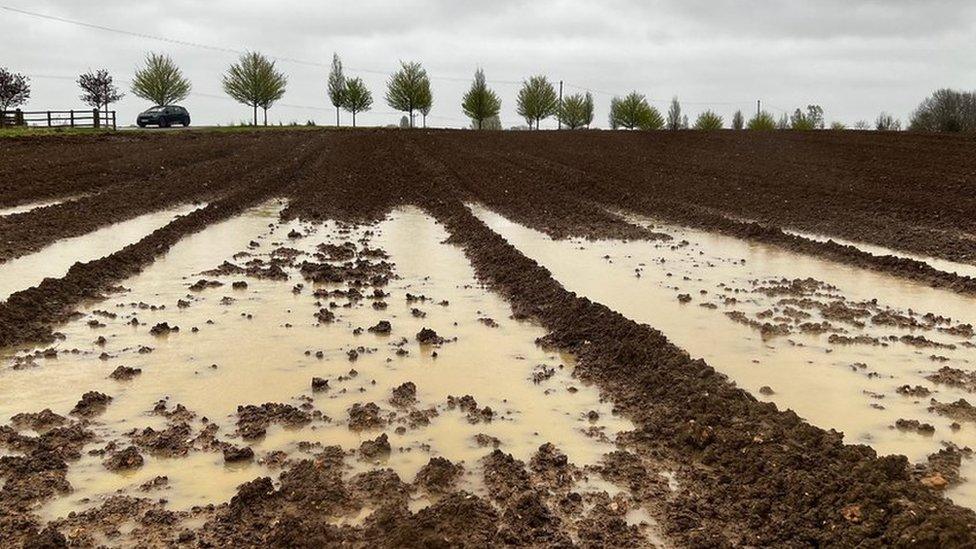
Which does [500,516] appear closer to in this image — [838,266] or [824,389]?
[824,389]

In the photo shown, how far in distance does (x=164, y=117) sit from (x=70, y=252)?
45176 mm

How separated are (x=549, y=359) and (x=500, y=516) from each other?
351 cm

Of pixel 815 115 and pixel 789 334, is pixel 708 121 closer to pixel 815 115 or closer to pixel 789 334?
pixel 815 115

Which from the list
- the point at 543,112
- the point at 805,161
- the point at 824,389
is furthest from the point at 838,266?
the point at 543,112

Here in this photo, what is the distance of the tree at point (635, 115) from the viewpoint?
8594 centimetres

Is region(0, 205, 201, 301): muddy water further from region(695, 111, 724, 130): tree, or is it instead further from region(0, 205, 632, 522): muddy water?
region(695, 111, 724, 130): tree

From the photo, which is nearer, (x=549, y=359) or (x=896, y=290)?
(x=549, y=359)

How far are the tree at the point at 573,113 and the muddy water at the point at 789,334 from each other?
236ft

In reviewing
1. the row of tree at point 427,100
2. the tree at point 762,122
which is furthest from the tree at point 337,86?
the tree at point 762,122

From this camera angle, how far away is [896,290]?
11734 millimetres

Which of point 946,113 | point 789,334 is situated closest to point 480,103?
point 946,113

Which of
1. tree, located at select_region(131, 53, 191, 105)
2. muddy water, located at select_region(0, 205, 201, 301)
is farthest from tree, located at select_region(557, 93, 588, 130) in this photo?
muddy water, located at select_region(0, 205, 201, 301)

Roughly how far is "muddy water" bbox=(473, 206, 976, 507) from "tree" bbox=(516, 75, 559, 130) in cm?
6903

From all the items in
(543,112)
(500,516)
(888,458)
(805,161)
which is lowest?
(500,516)
